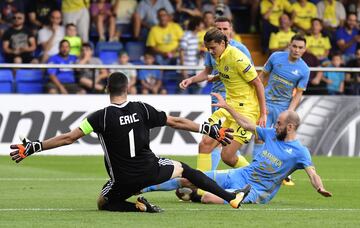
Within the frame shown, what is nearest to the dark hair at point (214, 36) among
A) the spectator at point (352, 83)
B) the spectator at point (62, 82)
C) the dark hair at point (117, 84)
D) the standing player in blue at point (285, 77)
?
the dark hair at point (117, 84)

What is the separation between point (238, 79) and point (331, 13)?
13.2m

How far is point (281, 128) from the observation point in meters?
12.6

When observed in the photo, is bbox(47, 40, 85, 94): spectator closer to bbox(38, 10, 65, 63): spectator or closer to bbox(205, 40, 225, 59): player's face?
bbox(38, 10, 65, 63): spectator

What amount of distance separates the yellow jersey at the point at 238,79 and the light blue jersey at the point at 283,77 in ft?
7.92

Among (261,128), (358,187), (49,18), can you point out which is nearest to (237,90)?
(261,128)

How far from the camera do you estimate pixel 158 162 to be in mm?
11688

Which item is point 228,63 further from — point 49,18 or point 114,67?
point 49,18

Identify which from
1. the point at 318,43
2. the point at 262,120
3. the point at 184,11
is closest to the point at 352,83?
the point at 318,43

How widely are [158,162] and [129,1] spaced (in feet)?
48.2

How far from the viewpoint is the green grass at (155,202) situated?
35.2 ft

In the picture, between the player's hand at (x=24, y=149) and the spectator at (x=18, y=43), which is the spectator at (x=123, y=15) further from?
the player's hand at (x=24, y=149)

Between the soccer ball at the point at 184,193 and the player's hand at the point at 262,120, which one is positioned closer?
the soccer ball at the point at 184,193

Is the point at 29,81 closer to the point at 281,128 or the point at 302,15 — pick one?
the point at 302,15

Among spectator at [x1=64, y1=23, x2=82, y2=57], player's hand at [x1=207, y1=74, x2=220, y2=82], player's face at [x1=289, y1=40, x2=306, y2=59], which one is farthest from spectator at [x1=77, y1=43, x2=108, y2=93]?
player's hand at [x1=207, y1=74, x2=220, y2=82]
